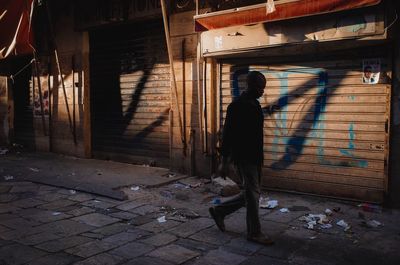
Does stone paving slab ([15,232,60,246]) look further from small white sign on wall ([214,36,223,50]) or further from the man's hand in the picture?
small white sign on wall ([214,36,223,50])

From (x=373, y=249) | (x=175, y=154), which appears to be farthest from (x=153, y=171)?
(x=373, y=249)

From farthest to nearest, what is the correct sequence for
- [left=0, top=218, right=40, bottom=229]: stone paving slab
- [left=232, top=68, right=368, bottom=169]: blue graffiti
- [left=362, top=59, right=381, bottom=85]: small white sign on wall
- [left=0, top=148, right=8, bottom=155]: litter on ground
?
[left=0, top=148, right=8, bottom=155]: litter on ground → [left=232, top=68, right=368, bottom=169]: blue graffiti → [left=362, top=59, right=381, bottom=85]: small white sign on wall → [left=0, top=218, right=40, bottom=229]: stone paving slab

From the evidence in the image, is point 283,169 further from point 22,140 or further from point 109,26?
point 22,140

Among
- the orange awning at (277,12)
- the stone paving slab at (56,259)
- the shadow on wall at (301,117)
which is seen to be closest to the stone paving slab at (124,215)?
the stone paving slab at (56,259)

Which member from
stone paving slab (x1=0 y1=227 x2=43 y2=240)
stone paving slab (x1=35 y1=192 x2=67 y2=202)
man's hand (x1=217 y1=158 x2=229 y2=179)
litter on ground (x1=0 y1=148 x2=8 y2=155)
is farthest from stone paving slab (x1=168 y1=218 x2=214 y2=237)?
litter on ground (x1=0 y1=148 x2=8 y2=155)

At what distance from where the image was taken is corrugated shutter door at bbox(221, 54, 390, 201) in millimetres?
6320

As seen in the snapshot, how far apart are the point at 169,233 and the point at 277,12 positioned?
3523 mm

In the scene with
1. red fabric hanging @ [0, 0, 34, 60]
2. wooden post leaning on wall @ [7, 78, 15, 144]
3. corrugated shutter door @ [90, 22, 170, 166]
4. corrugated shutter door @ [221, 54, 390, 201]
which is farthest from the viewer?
wooden post leaning on wall @ [7, 78, 15, 144]

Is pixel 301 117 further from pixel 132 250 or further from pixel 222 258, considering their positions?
pixel 132 250

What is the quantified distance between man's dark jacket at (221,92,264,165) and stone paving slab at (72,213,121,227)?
2052 mm

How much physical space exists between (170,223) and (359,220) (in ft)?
8.39

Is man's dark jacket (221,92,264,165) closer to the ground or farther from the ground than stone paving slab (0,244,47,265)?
farther from the ground

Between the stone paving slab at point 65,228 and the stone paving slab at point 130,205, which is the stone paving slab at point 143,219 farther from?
the stone paving slab at point 65,228

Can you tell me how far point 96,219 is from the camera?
19.1 feet
